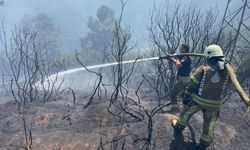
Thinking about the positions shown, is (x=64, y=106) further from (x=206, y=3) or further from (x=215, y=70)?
(x=206, y=3)

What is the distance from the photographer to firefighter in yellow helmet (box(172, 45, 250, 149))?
17.9 ft

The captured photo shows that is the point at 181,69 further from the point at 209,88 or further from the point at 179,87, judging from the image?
the point at 209,88

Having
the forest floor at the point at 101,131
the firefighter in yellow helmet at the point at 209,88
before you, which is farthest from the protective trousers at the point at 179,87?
the firefighter in yellow helmet at the point at 209,88

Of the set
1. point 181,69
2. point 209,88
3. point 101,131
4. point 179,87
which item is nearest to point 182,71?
point 181,69

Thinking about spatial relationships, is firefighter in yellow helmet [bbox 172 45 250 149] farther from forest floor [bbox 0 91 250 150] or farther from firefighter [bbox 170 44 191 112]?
firefighter [bbox 170 44 191 112]

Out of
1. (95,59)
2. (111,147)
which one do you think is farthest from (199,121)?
(95,59)

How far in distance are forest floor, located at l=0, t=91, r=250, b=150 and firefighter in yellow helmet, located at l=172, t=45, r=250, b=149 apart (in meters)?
0.74

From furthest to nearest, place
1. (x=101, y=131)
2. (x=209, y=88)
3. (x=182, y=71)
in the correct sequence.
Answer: (x=182, y=71) → (x=101, y=131) → (x=209, y=88)

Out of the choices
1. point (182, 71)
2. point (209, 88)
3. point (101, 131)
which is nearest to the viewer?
point (209, 88)

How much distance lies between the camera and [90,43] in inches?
1346

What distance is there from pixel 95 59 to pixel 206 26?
70.8 feet

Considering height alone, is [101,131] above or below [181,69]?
below

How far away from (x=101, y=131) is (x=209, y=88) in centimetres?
267

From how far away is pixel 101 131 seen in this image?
6801 mm
